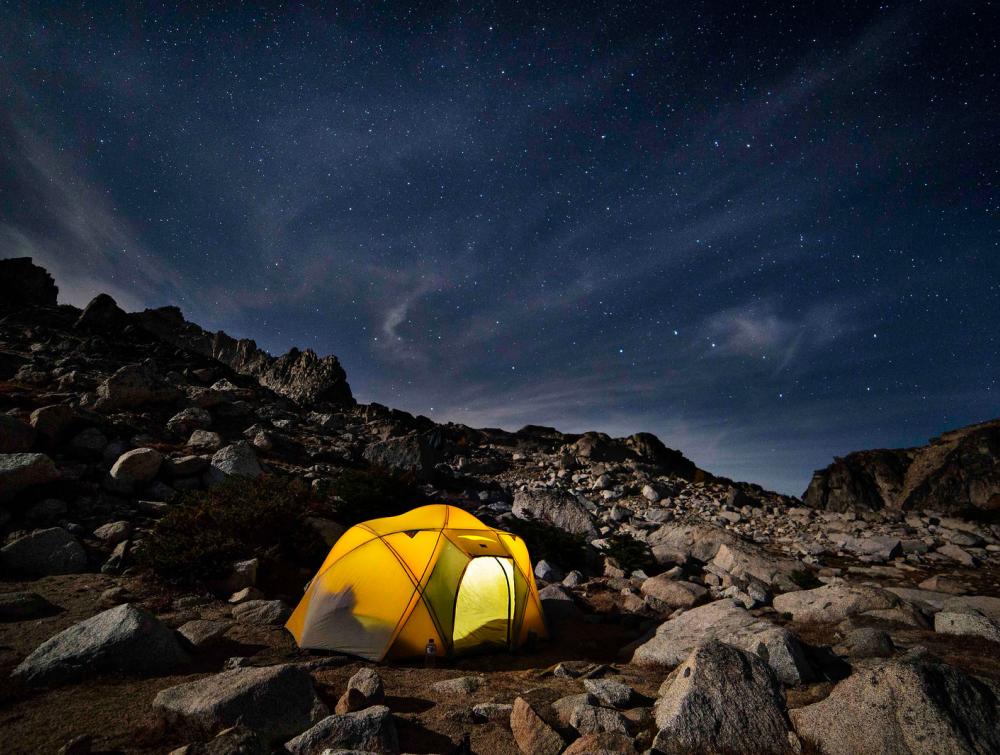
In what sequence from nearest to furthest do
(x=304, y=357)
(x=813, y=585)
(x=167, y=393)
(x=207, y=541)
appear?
1. (x=207, y=541)
2. (x=813, y=585)
3. (x=167, y=393)
4. (x=304, y=357)

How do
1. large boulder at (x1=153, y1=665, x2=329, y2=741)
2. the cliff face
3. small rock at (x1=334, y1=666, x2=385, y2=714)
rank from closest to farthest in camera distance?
large boulder at (x1=153, y1=665, x2=329, y2=741)
small rock at (x1=334, y1=666, x2=385, y2=714)
the cliff face

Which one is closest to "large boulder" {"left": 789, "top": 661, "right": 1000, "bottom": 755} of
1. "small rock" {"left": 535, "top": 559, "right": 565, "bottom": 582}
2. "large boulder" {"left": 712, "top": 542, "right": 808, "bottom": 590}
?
"small rock" {"left": 535, "top": 559, "right": 565, "bottom": 582}

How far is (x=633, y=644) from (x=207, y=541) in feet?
31.3

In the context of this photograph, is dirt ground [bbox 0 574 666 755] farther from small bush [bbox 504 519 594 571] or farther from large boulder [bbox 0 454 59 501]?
small bush [bbox 504 519 594 571]

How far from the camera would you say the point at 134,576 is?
28.9 ft

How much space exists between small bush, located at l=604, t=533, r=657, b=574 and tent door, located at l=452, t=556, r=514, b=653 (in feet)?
19.5

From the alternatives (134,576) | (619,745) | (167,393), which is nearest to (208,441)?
(167,393)

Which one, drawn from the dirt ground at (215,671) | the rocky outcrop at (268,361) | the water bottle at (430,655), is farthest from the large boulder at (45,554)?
the rocky outcrop at (268,361)

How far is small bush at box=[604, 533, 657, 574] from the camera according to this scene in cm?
1338

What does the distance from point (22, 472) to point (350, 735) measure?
1178 cm

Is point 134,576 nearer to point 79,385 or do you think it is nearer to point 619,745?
point 619,745

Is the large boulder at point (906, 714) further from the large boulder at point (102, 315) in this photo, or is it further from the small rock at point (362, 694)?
the large boulder at point (102, 315)

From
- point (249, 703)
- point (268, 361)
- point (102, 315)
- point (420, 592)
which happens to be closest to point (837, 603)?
point (420, 592)

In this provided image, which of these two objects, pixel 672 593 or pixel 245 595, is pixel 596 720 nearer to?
pixel 672 593
